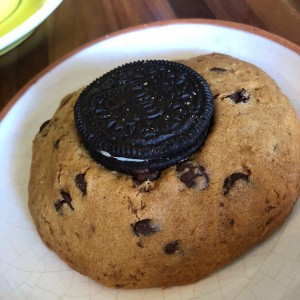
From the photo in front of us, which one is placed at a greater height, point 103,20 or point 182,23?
point 182,23

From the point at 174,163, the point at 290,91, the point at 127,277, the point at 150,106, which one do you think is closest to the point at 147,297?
the point at 127,277

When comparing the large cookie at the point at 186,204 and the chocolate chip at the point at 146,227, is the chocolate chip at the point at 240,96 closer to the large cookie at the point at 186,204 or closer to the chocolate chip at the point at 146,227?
the large cookie at the point at 186,204

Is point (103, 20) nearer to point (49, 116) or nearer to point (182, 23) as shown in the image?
point (182, 23)

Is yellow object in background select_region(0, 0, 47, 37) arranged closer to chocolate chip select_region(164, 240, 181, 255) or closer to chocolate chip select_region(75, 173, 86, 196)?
chocolate chip select_region(75, 173, 86, 196)

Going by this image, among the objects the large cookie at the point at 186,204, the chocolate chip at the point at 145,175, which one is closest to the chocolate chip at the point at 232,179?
the large cookie at the point at 186,204

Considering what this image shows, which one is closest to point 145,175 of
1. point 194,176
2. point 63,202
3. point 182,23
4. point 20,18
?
point 194,176
